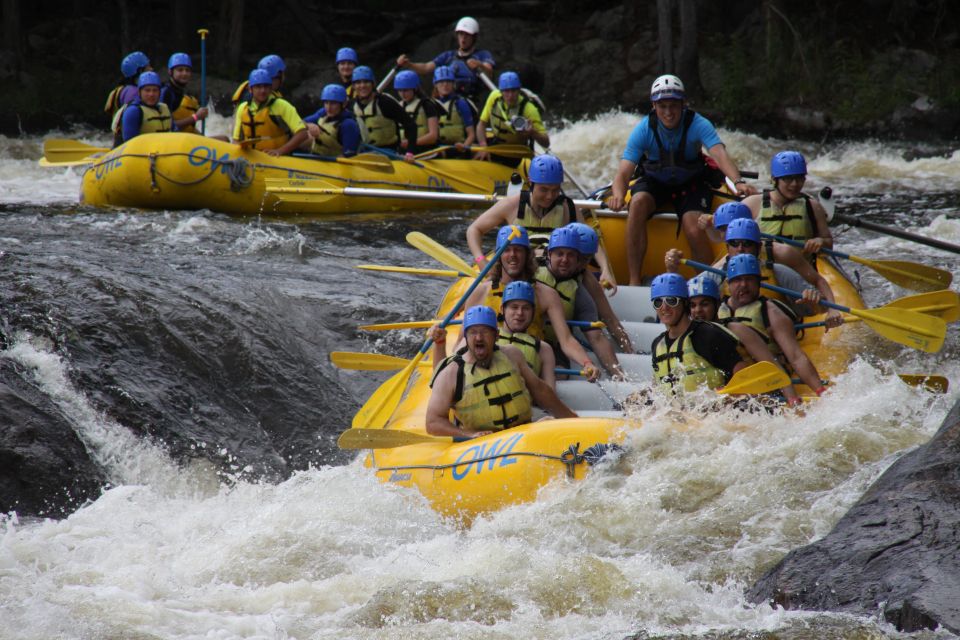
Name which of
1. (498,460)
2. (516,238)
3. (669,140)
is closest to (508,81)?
(669,140)

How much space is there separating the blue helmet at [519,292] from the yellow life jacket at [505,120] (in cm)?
633

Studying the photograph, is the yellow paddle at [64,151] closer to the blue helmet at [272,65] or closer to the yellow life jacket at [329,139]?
the blue helmet at [272,65]

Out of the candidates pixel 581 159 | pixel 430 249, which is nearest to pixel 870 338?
pixel 430 249

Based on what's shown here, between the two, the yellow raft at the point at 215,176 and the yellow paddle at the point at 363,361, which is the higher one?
the yellow raft at the point at 215,176

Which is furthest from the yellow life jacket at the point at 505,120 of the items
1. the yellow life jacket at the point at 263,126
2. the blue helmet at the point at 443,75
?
the yellow life jacket at the point at 263,126

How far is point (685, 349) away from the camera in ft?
20.0

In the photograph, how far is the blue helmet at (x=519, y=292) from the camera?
20.9 ft

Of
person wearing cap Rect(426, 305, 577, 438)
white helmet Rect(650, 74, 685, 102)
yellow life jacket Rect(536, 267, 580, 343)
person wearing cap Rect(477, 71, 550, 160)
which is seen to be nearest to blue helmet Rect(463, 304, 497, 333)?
person wearing cap Rect(426, 305, 577, 438)

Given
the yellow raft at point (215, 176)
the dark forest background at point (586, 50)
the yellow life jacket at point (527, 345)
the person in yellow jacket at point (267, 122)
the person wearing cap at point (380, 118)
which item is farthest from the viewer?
the dark forest background at point (586, 50)

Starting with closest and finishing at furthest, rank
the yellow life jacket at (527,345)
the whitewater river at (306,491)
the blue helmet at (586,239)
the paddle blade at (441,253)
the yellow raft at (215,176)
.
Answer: the whitewater river at (306,491), the yellow life jacket at (527,345), the blue helmet at (586,239), the paddle blade at (441,253), the yellow raft at (215,176)

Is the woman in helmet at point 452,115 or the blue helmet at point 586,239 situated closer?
the blue helmet at point 586,239

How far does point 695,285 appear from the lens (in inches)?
250

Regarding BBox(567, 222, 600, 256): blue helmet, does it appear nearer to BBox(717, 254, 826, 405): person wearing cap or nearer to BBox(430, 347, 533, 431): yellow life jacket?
BBox(717, 254, 826, 405): person wearing cap

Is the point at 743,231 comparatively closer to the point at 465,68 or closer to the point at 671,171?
the point at 671,171
